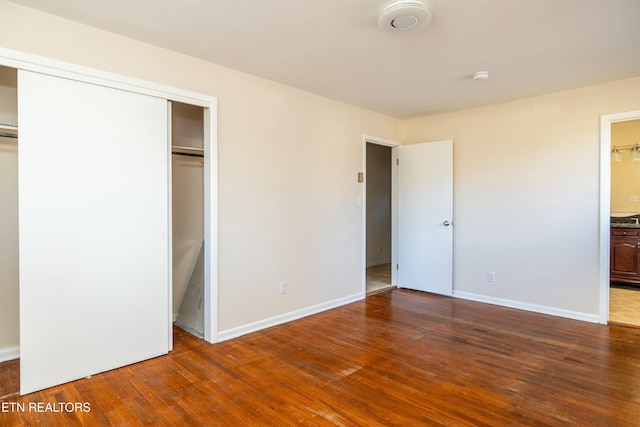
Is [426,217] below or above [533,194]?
below

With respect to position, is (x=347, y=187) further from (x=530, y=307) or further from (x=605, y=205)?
(x=605, y=205)

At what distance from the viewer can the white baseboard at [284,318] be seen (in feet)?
10.5

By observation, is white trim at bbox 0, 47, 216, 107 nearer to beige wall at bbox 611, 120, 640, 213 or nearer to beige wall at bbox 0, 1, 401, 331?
beige wall at bbox 0, 1, 401, 331

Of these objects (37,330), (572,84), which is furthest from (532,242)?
(37,330)

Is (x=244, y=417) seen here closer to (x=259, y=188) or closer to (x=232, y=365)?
(x=232, y=365)

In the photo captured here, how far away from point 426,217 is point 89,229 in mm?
3928

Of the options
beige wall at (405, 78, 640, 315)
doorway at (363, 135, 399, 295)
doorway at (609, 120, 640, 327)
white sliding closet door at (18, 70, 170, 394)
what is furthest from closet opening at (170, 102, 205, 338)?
doorway at (609, 120, 640, 327)

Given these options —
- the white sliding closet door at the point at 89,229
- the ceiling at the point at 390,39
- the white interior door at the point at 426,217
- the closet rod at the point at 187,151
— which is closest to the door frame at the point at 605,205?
the ceiling at the point at 390,39

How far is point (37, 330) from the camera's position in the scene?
2.28 metres

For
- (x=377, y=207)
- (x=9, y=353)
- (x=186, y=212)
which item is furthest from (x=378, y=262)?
(x=9, y=353)

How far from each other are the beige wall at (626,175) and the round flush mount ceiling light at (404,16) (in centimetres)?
523

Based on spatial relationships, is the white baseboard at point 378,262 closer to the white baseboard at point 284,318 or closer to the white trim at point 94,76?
the white baseboard at point 284,318

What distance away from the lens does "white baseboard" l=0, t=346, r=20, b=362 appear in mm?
2673

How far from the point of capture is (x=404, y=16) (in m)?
2.18
